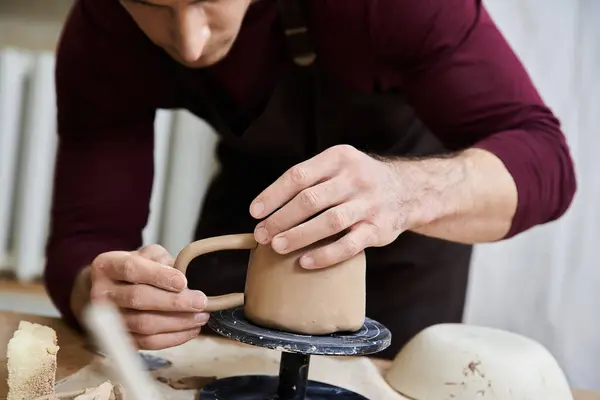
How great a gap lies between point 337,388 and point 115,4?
0.61m

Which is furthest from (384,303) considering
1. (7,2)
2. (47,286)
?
(7,2)

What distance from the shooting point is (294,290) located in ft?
2.14

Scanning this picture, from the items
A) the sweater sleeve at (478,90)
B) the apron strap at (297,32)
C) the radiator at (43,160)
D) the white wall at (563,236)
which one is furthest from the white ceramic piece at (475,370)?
the radiator at (43,160)

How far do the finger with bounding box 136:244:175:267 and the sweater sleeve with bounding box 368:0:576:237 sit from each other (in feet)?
1.33

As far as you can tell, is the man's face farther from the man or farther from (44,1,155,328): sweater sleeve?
(44,1,155,328): sweater sleeve

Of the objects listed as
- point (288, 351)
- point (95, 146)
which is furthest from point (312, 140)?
point (288, 351)

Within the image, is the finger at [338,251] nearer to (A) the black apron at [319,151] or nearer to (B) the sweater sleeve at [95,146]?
(A) the black apron at [319,151]

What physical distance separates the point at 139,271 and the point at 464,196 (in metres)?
0.40

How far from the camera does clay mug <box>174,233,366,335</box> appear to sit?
2.13 feet

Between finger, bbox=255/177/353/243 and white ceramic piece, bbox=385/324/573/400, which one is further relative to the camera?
white ceramic piece, bbox=385/324/573/400

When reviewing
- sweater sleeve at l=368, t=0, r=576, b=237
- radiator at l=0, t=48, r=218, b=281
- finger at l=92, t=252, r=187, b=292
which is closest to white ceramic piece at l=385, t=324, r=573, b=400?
sweater sleeve at l=368, t=0, r=576, b=237

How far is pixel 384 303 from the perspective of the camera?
48.0 inches

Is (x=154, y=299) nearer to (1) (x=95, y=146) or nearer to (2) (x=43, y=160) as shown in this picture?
(1) (x=95, y=146)

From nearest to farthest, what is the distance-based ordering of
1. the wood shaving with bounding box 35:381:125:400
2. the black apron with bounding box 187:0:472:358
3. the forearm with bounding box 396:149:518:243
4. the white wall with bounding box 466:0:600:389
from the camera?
the wood shaving with bounding box 35:381:125:400
the forearm with bounding box 396:149:518:243
the black apron with bounding box 187:0:472:358
the white wall with bounding box 466:0:600:389
